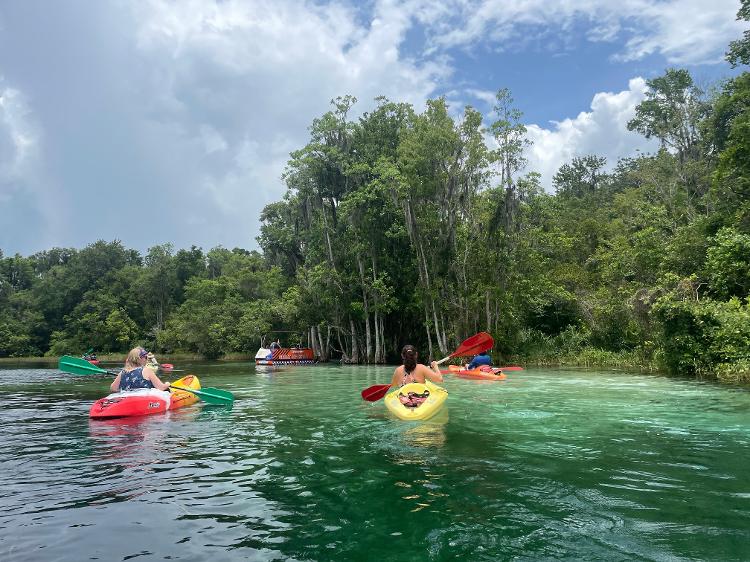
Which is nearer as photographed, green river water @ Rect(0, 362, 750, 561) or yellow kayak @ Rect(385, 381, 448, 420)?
green river water @ Rect(0, 362, 750, 561)

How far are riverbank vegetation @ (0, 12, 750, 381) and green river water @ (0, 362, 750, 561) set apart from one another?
1035cm

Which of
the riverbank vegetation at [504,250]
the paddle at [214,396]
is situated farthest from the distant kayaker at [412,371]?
the riverbank vegetation at [504,250]

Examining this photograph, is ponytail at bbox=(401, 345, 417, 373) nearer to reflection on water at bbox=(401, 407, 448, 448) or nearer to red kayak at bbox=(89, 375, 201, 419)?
reflection on water at bbox=(401, 407, 448, 448)

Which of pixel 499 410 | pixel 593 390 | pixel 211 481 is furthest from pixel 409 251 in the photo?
pixel 211 481

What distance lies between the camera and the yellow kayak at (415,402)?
8203 millimetres

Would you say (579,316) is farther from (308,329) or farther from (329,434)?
(329,434)

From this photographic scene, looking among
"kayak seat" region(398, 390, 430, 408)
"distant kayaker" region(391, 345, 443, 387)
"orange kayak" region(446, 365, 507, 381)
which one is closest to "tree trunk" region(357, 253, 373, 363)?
"orange kayak" region(446, 365, 507, 381)

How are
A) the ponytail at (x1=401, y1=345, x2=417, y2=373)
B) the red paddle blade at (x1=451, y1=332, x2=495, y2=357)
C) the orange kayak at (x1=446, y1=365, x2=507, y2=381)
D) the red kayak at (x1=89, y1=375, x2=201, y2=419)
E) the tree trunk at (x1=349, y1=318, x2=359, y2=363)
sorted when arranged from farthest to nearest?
the tree trunk at (x1=349, y1=318, x2=359, y2=363)
the orange kayak at (x1=446, y1=365, x2=507, y2=381)
the red paddle blade at (x1=451, y1=332, x2=495, y2=357)
the red kayak at (x1=89, y1=375, x2=201, y2=419)
the ponytail at (x1=401, y1=345, x2=417, y2=373)

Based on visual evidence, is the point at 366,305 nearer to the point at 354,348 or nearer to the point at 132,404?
the point at 354,348

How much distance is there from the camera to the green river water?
138 inches

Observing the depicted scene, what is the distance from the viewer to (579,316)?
90.3 ft

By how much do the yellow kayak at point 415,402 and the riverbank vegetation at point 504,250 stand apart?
10351 millimetres

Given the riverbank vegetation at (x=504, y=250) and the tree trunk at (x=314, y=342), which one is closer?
the riverbank vegetation at (x=504, y=250)

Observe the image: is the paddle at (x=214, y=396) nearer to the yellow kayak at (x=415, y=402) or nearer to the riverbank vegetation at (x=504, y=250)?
the yellow kayak at (x=415, y=402)
